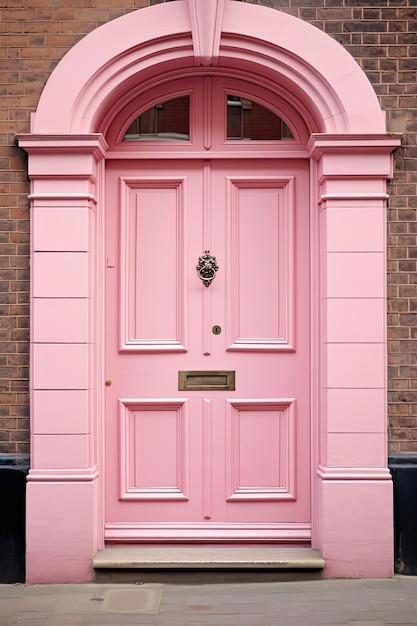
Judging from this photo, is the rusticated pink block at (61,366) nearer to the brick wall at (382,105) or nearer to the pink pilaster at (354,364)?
the brick wall at (382,105)

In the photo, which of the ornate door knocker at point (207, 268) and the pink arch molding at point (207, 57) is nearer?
the pink arch molding at point (207, 57)

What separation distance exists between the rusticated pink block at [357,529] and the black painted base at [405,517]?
94 millimetres

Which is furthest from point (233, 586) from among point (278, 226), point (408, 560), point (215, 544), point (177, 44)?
point (177, 44)

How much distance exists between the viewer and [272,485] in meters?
6.26

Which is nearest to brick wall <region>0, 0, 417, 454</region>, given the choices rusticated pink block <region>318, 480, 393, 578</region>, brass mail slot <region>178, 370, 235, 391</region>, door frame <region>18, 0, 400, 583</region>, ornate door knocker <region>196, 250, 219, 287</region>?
door frame <region>18, 0, 400, 583</region>

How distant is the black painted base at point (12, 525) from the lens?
596 centimetres

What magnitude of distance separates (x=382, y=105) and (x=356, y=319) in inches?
60.6

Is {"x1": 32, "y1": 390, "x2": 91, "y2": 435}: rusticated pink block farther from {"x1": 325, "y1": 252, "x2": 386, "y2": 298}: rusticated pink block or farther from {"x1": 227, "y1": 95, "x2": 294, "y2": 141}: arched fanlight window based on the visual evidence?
{"x1": 227, "y1": 95, "x2": 294, "y2": 141}: arched fanlight window

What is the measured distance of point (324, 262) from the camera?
6.05 m

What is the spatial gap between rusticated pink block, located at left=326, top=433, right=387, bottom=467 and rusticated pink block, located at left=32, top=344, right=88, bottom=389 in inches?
70.5

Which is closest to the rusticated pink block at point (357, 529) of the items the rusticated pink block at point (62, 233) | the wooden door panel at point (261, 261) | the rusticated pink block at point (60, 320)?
the wooden door panel at point (261, 261)

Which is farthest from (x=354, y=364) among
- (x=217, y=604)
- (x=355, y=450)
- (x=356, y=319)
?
(x=217, y=604)

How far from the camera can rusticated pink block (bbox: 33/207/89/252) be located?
19.6ft

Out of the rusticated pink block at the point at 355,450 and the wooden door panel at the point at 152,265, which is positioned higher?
the wooden door panel at the point at 152,265
